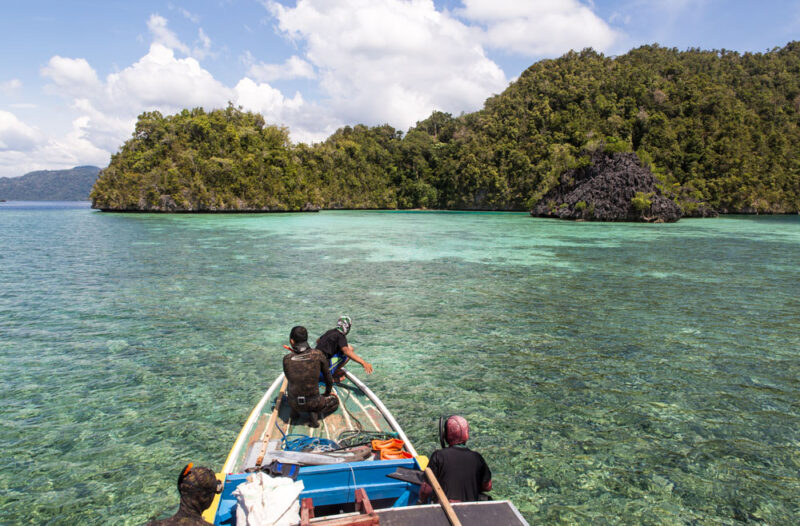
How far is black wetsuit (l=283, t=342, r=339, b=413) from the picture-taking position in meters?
6.67

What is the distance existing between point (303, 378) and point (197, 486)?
10.4 feet

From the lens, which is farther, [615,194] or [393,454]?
[615,194]

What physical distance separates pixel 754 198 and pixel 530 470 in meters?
112

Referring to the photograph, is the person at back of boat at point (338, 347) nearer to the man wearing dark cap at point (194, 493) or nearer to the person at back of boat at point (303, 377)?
the person at back of boat at point (303, 377)

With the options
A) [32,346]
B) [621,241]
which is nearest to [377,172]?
[621,241]

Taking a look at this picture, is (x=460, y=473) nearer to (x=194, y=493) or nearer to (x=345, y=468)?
(x=345, y=468)

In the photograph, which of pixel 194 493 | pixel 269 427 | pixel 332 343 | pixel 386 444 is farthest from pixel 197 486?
pixel 332 343

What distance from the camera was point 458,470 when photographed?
435 centimetres

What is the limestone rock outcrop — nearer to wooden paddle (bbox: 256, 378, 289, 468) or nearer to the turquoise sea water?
the turquoise sea water

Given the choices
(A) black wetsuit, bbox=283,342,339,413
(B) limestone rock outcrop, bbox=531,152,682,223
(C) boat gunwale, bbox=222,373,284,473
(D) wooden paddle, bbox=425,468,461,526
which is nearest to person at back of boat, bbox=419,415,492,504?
(D) wooden paddle, bbox=425,468,461,526

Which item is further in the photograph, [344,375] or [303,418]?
[344,375]

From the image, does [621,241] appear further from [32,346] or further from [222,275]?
[32,346]

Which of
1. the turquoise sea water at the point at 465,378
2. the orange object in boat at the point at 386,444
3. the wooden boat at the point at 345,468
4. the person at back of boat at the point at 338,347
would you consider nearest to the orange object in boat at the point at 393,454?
the wooden boat at the point at 345,468

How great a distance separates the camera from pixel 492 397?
8.41 meters
